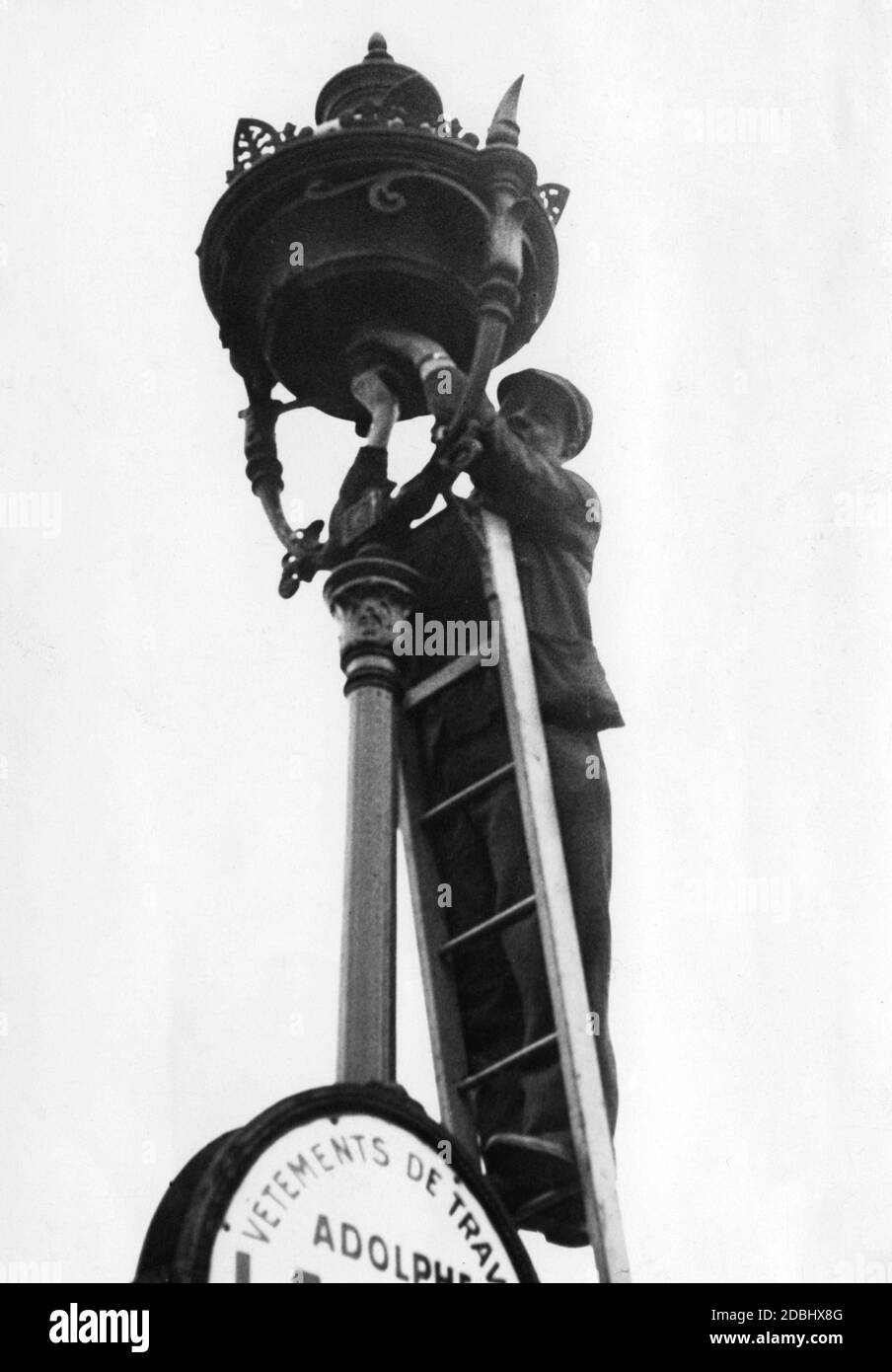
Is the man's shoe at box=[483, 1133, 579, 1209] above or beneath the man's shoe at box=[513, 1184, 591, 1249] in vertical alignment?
above

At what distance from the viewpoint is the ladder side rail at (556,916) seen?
1005cm

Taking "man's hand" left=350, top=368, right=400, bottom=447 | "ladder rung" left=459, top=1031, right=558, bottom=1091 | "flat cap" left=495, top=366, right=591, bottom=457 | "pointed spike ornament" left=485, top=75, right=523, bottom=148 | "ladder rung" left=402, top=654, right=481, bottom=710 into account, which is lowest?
"ladder rung" left=459, top=1031, right=558, bottom=1091

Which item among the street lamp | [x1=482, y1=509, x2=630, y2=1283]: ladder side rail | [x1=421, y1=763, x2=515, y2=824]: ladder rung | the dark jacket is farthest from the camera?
the dark jacket

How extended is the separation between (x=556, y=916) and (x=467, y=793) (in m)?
0.91

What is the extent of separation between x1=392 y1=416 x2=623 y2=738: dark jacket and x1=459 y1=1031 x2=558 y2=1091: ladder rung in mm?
1518

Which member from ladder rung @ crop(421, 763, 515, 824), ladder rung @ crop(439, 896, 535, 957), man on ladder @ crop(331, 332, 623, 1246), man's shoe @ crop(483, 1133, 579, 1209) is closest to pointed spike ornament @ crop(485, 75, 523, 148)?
man on ladder @ crop(331, 332, 623, 1246)

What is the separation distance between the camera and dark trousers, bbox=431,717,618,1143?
35.3 ft

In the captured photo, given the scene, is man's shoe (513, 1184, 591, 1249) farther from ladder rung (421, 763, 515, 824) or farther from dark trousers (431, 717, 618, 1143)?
ladder rung (421, 763, 515, 824)

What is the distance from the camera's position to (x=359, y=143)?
11.7 m

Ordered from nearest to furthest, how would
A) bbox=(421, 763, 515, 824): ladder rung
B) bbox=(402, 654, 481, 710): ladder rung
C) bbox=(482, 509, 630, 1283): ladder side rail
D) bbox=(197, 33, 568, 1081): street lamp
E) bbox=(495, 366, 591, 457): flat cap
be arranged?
bbox=(482, 509, 630, 1283): ladder side rail, bbox=(197, 33, 568, 1081): street lamp, bbox=(421, 763, 515, 824): ladder rung, bbox=(402, 654, 481, 710): ladder rung, bbox=(495, 366, 591, 457): flat cap

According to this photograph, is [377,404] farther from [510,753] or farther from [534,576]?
[510,753]
